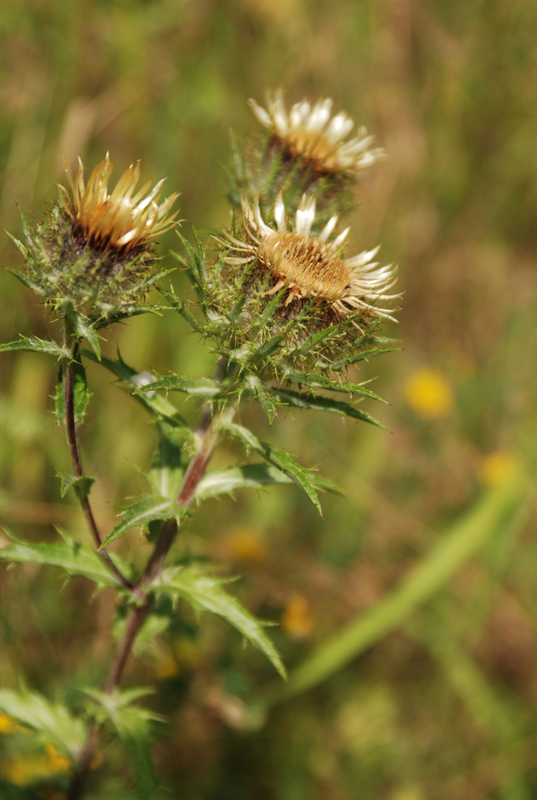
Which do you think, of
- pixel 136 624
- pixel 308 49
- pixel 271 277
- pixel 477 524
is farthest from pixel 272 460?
pixel 308 49

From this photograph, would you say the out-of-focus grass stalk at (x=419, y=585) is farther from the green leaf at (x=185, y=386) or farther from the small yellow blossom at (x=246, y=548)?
the green leaf at (x=185, y=386)

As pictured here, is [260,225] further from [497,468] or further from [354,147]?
[497,468]

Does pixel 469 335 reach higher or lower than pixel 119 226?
higher

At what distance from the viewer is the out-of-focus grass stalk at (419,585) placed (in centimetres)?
301

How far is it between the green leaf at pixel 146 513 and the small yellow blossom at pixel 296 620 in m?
1.56

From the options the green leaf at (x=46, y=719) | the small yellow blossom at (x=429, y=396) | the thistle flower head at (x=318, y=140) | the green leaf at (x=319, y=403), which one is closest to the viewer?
the green leaf at (x=319, y=403)

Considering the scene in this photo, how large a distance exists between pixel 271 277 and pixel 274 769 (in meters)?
2.57

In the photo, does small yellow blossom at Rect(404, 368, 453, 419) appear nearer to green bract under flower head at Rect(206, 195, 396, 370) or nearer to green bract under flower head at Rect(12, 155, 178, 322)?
green bract under flower head at Rect(206, 195, 396, 370)

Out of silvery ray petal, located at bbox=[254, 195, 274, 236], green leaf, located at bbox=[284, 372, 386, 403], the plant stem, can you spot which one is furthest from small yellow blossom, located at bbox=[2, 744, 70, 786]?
silvery ray petal, located at bbox=[254, 195, 274, 236]

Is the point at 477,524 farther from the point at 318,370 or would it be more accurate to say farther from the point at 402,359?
the point at 318,370

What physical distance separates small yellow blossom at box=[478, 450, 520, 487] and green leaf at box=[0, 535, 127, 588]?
2.66 meters

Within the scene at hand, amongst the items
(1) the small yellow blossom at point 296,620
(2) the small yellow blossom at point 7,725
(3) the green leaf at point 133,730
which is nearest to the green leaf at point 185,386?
(3) the green leaf at point 133,730

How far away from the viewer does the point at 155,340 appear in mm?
3795

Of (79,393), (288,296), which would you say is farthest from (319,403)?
(79,393)
